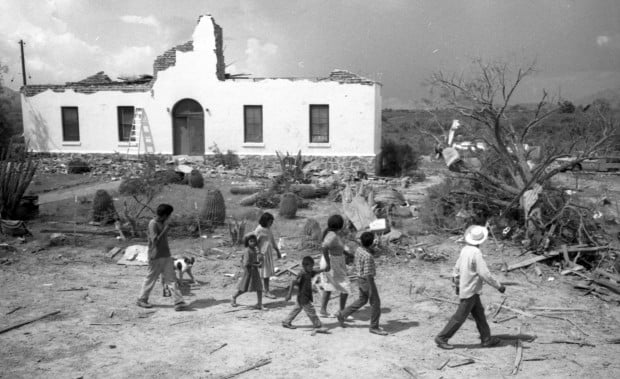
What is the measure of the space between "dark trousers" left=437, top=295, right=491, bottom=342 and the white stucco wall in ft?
51.9

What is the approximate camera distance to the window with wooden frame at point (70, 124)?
76.0 ft

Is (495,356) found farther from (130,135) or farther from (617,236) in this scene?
(130,135)

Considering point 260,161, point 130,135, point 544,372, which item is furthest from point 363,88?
point 544,372

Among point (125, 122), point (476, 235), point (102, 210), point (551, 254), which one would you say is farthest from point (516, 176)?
point (125, 122)

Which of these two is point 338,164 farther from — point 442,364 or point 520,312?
point 442,364

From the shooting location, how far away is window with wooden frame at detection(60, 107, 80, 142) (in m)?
23.2

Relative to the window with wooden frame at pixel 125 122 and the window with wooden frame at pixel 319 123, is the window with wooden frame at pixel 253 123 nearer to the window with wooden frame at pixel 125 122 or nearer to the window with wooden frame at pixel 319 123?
the window with wooden frame at pixel 319 123

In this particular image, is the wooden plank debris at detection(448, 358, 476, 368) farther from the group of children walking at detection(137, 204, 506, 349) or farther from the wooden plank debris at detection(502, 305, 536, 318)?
the wooden plank debris at detection(502, 305, 536, 318)

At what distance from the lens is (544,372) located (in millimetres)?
5188

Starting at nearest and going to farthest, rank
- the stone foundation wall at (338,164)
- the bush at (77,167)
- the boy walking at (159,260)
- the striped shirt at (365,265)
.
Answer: the striped shirt at (365,265) < the boy walking at (159,260) < the stone foundation wall at (338,164) < the bush at (77,167)

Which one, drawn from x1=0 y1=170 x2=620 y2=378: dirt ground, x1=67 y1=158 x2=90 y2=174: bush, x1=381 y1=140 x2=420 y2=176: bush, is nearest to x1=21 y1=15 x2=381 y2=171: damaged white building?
x1=67 y1=158 x2=90 y2=174: bush

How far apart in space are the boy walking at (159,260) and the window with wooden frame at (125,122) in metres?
17.0

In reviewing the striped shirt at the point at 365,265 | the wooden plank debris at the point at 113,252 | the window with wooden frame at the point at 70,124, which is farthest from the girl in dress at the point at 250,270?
the window with wooden frame at the point at 70,124

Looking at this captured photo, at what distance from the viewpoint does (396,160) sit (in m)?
24.0
